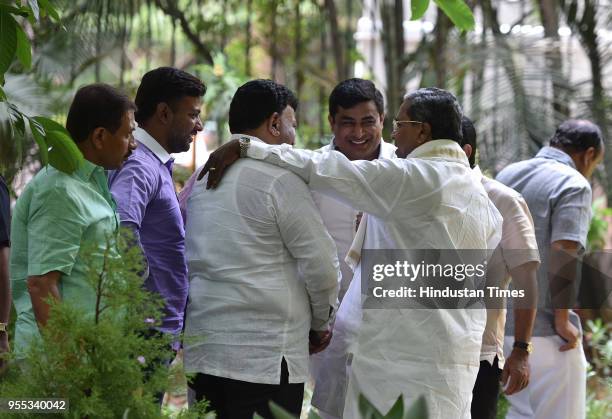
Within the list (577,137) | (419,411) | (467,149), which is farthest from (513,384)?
(419,411)

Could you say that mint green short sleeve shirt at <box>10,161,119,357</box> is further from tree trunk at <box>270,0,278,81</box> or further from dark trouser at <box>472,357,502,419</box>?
tree trunk at <box>270,0,278,81</box>

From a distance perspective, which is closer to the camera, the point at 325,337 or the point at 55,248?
the point at 55,248

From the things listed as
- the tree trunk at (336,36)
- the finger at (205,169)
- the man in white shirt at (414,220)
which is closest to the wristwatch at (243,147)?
the man in white shirt at (414,220)

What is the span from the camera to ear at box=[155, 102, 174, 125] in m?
3.73

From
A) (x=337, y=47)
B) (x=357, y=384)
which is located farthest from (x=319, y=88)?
(x=357, y=384)

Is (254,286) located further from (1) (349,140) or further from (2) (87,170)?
(1) (349,140)

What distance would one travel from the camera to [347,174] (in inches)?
133

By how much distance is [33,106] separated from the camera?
264 inches

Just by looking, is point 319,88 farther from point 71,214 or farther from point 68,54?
point 71,214

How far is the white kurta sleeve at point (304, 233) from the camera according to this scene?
3.39 meters

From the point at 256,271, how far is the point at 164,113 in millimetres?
691

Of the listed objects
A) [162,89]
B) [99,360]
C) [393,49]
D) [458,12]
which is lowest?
[99,360]

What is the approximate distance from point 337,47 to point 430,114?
489 centimetres

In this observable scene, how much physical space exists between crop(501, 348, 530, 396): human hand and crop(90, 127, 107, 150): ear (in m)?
1.94
